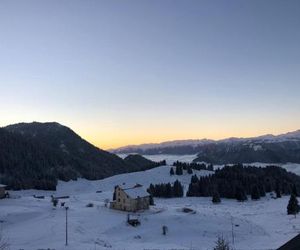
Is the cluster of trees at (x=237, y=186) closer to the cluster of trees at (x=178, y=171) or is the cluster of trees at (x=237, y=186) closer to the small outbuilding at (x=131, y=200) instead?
the cluster of trees at (x=178, y=171)

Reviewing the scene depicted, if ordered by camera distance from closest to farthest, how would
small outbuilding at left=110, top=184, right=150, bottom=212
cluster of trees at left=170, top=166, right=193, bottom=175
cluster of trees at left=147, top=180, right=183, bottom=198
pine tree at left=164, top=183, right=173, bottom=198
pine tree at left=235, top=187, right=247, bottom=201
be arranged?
small outbuilding at left=110, top=184, right=150, bottom=212
pine tree at left=235, top=187, right=247, bottom=201
pine tree at left=164, top=183, right=173, bottom=198
cluster of trees at left=147, top=180, right=183, bottom=198
cluster of trees at left=170, top=166, right=193, bottom=175

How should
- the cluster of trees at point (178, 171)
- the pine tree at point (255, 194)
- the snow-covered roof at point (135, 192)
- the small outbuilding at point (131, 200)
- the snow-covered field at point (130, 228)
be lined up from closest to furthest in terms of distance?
the snow-covered field at point (130, 228) < the small outbuilding at point (131, 200) < the snow-covered roof at point (135, 192) < the pine tree at point (255, 194) < the cluster of trees at point (178, 171)

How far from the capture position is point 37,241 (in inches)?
2180

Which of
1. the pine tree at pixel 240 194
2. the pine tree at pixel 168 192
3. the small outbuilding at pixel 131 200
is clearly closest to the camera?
the small outbuilding at pixel 131 200

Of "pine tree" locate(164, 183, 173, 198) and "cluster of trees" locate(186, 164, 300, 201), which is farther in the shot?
"pine tree" locate(164, 183, 173, 198)

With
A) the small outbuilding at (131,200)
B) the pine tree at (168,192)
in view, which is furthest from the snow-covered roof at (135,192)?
the pine tree at (168,192)

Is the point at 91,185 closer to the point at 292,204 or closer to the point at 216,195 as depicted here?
the point at 216,195

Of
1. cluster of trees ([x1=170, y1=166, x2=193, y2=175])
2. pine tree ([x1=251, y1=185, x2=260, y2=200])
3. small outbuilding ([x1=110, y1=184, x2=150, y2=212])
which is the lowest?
pine tree ([x1=251, y1=185, x2=260, y2=200])

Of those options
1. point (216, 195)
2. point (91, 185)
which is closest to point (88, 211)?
point (216, 195)

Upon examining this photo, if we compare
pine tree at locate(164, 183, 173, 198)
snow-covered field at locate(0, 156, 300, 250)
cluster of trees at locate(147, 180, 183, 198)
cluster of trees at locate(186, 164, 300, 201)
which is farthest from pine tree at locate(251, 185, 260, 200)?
snow-covered field at locate(0, 156, 300, 250)

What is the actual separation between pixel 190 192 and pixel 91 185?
63505mm

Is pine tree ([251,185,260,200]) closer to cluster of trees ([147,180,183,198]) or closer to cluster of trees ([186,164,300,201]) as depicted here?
cluster of trees ([186,164,300,201])

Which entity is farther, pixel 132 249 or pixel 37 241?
pixel 37 241

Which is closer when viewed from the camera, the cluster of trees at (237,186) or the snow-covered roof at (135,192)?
the snow-covered roof at (135,192)
